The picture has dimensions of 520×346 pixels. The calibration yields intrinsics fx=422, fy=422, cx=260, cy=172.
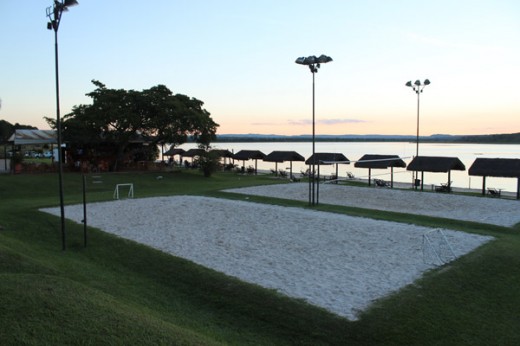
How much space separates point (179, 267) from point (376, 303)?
4108 millimetres

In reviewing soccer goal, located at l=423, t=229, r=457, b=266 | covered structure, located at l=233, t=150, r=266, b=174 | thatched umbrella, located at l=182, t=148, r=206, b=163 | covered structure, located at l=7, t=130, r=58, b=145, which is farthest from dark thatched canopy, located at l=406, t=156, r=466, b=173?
covered structure, located at l=7, t=130, r=58, b=145

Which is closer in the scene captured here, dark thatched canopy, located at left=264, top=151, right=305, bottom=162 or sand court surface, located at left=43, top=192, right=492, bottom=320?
sand court surface, located at left=43, top=192, right=492, bottom=320

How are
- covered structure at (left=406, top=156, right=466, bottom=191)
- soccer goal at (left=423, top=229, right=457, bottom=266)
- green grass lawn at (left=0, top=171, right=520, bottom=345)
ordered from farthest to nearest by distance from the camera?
covered structure at (left=406, top=156, right=466, bottom=191) → soccer goal at (left=423, top=229, right=457, bottom=266) → green grass lawn at (left=0, top=171, right=520, bottom=345)

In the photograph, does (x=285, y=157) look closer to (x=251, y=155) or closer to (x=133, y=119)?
(x=251, y=155)

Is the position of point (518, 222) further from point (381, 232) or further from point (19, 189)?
point (19, 189)

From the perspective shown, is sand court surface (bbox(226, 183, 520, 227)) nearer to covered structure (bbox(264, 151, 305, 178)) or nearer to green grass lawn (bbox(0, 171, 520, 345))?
green grass lawn (bbox(0, 171, 520, 345))

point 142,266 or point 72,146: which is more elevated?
point 72,146

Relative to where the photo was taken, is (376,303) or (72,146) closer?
(376,303)

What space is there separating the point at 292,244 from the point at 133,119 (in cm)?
2163

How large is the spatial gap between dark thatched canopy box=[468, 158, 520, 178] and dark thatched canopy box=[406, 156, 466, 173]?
144cm

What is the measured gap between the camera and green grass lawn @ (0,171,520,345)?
489 cm

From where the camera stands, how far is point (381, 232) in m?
12.1

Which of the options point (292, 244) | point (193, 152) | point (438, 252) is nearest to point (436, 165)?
point (438, 252)

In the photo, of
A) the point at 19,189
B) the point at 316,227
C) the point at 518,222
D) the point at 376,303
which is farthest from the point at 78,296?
the point at 19,189
